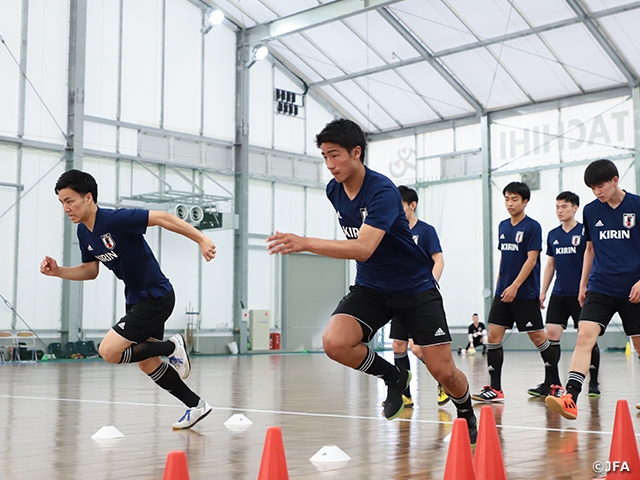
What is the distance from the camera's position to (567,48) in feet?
72.3

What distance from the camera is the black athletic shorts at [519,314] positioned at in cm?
780

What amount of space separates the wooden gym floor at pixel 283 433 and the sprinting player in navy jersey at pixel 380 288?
1.56 ft

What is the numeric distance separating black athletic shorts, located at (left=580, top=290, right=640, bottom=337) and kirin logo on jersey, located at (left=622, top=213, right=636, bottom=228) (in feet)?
1.86

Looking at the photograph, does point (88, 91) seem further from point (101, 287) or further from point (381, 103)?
point (381, 103)

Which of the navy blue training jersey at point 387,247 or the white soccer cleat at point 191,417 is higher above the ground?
the navy blue training jersey at point 387,247

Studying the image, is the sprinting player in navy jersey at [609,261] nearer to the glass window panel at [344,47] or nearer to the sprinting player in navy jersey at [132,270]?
the sprinting player in navy jersey at [132,270]

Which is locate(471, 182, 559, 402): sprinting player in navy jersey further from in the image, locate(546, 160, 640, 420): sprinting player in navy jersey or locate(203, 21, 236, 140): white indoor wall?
locate(203, 21, 236, 140): white indoor wall

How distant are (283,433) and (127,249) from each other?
1.71 metres

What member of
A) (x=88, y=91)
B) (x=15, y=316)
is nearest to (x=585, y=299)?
(x=15, y=316)

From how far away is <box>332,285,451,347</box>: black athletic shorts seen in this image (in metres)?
4.60

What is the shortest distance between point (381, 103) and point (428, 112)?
1.66 m

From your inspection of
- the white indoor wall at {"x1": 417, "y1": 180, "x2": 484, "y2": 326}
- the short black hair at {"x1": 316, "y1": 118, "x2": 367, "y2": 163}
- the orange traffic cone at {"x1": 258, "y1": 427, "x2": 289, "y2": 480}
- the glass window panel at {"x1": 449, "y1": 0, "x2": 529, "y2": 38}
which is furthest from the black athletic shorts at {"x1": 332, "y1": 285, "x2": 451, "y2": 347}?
the white indoor wall at {"x1": 417, "y1": 180, "x2": 484, "y2": 326}

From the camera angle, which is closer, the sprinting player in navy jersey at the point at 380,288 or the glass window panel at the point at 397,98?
the sprinting player in navy jersey at the point at 380,288

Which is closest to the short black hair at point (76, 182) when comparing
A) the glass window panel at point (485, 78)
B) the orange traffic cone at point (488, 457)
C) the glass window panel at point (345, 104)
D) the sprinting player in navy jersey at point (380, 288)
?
the sprinting player in navy jersey at point (380, 288)
